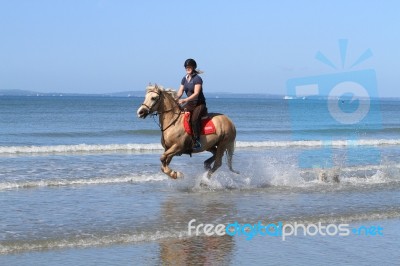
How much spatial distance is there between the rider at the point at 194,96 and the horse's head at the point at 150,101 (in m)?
0.56

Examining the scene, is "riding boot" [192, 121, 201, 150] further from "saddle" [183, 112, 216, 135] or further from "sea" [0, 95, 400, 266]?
"sea" [0, 95, 400, 266]

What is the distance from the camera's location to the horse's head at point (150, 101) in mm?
13523

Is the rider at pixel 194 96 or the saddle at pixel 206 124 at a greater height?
the rider at pixel 194 96

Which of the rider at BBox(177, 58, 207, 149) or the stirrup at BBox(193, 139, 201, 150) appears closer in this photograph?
the rider at BBox(177, 58, 207, 149)

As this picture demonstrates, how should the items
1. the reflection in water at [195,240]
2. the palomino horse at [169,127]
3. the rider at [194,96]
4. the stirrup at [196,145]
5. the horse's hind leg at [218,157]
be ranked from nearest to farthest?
the reflection in water at [195,240] < the palomino horse at [169,127] < the rider at [194,96] < the stirrup at [196,145] < the horse's hind leg at [218,157]

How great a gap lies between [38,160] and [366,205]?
11620 mm

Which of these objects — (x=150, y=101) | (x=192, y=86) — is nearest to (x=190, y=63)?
(x=192, y=86)

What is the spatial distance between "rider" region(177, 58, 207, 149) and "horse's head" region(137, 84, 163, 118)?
1.82 feet

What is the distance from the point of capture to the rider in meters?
14.2

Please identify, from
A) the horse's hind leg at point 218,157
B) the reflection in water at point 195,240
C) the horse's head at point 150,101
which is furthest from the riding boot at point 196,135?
the reflection in water at point 195,240

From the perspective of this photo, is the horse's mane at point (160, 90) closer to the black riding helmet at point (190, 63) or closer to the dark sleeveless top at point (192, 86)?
the dark sleeveless top at point (192, 86)

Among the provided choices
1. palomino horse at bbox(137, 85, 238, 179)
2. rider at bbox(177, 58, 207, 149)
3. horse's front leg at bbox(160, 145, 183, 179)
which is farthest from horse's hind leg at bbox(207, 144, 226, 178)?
horse's front leg at bbox(160, 145, 183, 179)

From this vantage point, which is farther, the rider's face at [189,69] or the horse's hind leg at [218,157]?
the horse's hind leg at [218,157]

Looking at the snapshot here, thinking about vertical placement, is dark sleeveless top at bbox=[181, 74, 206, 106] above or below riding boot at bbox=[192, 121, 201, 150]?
above
